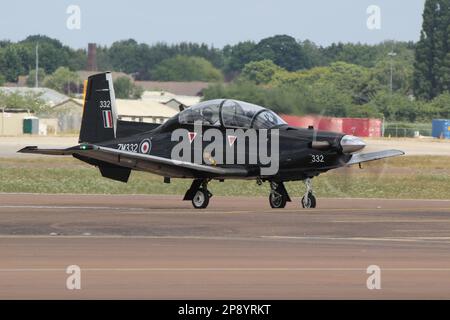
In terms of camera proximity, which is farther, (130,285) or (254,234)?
(254,234)

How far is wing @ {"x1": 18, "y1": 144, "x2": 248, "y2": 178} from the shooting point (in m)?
26.1

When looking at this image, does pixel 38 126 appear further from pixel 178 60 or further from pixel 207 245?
pixel 207 245

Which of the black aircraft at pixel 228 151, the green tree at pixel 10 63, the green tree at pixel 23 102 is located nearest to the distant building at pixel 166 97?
the green tree at pixel 23 102

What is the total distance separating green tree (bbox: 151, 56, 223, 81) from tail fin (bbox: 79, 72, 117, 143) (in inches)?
3706

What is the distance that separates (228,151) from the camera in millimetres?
26250

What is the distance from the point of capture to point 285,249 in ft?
56.8

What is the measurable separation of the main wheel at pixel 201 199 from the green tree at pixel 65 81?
390 ft

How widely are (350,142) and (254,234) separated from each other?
601cm

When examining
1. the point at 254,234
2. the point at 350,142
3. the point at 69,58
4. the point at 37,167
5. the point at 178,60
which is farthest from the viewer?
the point at 69,58

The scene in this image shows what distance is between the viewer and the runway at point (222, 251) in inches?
517

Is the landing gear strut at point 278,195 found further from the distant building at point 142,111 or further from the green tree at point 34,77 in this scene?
the green tree at point 34,77
